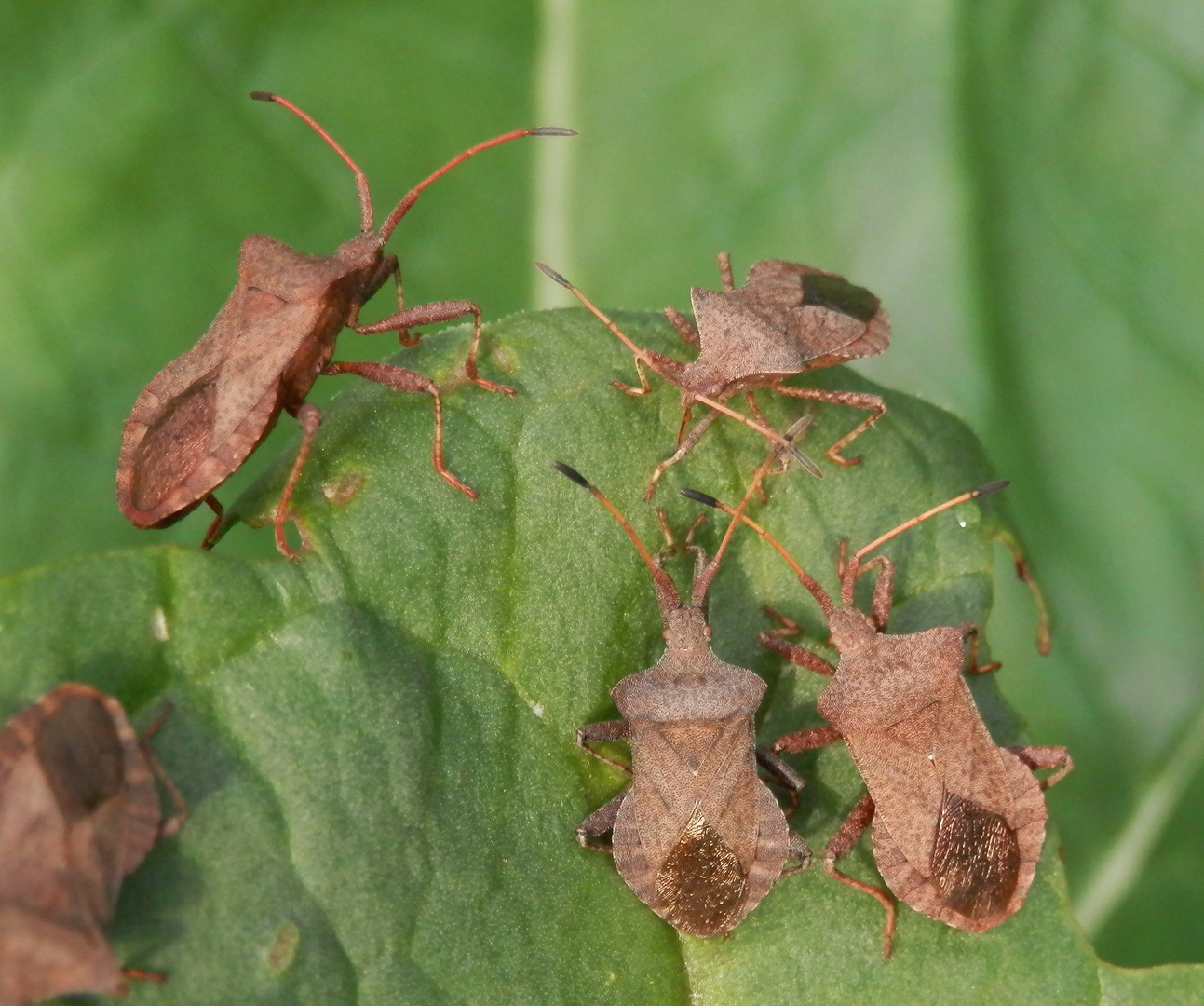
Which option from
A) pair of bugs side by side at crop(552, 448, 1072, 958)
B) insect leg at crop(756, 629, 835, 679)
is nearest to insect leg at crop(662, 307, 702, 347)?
pair of bugs side by side at crop(552, 448, 1072, 958)

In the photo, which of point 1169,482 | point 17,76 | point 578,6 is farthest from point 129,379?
point 1169,482

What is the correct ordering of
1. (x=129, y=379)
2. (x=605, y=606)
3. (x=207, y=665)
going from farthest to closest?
(x=129, y=379) < (x=605, y=606) < (x=207, y=665)

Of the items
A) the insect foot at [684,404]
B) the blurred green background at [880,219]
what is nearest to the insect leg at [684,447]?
the insect foot at [684,404]

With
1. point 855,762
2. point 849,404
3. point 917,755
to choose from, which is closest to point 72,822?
point 855,762

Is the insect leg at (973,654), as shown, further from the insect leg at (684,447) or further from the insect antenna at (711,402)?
the insect leg at (684,447)

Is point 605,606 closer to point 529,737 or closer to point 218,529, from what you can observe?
point 529,737

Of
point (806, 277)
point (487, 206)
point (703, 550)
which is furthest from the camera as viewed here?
point (487, 206)

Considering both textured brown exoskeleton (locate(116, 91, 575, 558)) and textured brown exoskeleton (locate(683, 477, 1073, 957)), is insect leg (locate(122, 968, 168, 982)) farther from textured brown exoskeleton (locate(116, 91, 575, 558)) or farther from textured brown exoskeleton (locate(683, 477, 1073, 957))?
textured brown exoskeleton (locate(683, 477, 1073, 957))
